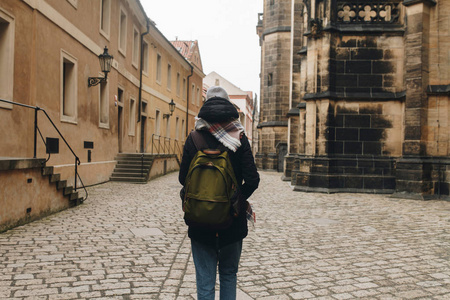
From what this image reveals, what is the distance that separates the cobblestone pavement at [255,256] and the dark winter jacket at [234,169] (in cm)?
137

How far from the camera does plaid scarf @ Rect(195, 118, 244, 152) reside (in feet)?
9.11

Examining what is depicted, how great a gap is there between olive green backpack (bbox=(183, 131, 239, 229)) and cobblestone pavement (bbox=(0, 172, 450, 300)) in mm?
1559

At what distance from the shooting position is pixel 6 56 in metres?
8.91

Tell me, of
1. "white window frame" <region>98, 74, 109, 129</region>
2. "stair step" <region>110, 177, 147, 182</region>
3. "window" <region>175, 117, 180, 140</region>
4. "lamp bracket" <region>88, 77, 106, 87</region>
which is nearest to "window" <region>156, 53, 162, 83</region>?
"window" <region>175, 117, 180, 140</region>

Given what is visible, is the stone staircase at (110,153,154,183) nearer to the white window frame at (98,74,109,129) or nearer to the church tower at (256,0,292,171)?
the white window frame at (98,74,109,129)

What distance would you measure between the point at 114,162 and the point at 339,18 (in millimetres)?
10096

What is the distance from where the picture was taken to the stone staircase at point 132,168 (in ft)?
53.6

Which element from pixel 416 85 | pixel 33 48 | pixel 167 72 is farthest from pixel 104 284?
pixel 167 72

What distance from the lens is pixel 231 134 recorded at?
2836 mm

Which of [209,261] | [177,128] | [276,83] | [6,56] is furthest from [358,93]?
[177,128]

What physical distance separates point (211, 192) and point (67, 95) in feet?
37.7

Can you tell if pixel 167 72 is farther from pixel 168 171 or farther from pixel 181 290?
pixel 181 290

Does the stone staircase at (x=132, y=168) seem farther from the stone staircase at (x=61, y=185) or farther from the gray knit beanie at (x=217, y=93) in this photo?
the gray knit beanie at (x=217, y=93)

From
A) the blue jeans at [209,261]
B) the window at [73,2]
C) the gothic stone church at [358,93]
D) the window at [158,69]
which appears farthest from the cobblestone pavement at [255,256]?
the window at [158,69]
